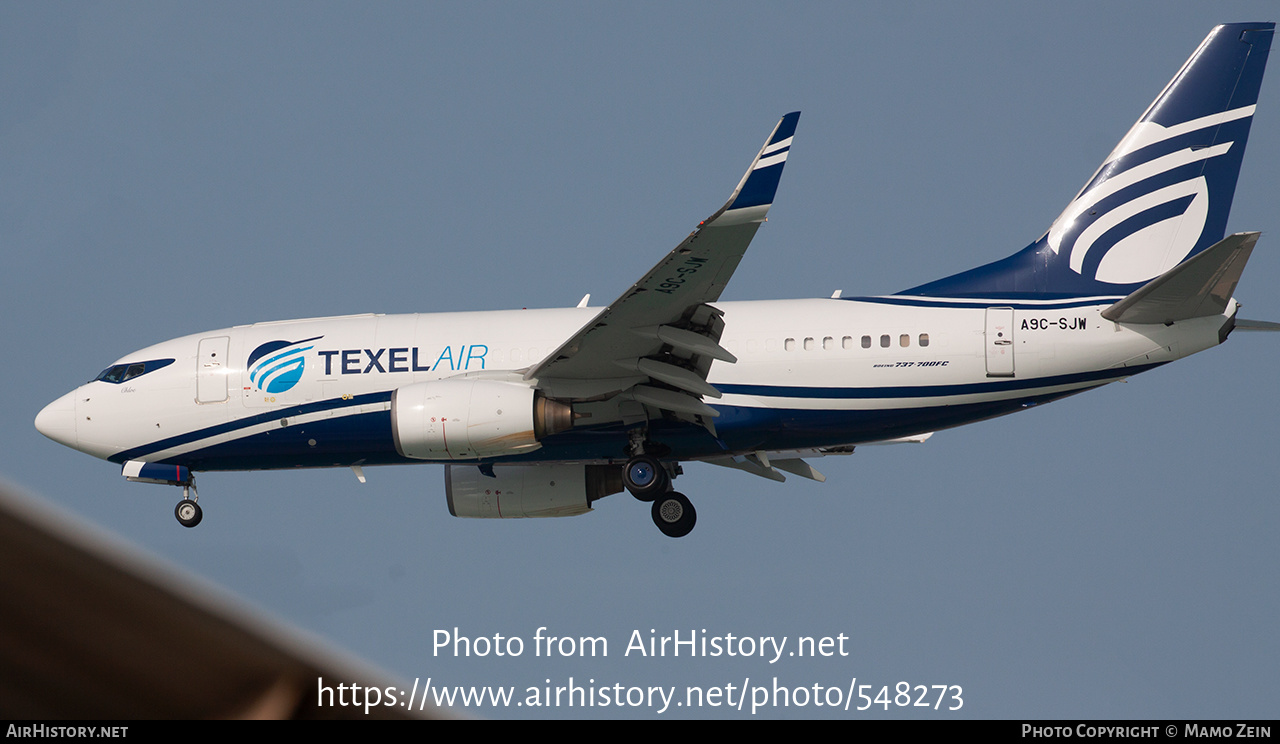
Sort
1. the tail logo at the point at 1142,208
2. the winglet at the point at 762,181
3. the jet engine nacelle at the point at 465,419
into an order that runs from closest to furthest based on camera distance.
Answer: the winglet at the point at 762,181, the jet engine nacelle at the point at 465,419, the tail logo at the point at 1142,208

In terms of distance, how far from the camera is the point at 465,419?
57.2 ft

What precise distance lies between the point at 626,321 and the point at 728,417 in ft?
8.59

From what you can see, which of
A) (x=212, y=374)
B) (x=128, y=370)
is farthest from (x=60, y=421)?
(x=212, y=374)

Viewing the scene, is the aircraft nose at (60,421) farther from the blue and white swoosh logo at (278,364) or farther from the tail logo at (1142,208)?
the tail logo at (1142,208)

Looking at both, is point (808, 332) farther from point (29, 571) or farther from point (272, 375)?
point (29, 571)

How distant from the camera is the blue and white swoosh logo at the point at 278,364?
1984 cm

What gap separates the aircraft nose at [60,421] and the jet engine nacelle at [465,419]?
7.02 meters

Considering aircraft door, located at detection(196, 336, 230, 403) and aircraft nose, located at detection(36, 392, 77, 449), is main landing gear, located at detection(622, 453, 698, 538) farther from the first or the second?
aircraft nose, located at detection(36, 392, 77, 449)

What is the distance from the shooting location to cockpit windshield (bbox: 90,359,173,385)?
68.0 feet

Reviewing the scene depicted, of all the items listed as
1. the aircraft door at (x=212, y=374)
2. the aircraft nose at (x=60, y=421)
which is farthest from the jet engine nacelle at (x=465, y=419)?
the aircraft nose at (x=60, y=421)
